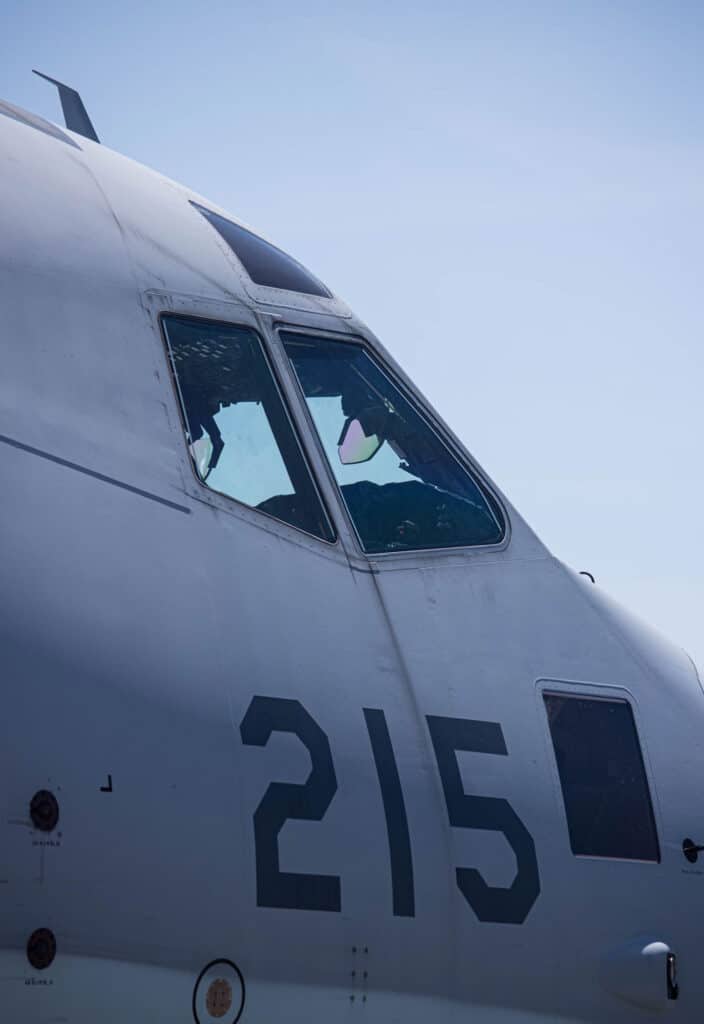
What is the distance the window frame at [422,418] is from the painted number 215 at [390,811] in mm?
930

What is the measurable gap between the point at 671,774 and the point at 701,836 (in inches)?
13.1

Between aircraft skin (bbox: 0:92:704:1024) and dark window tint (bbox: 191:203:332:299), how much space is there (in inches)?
4.9

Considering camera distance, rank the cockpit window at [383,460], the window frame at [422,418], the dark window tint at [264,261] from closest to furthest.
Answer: the window frame at [422,418]
the cockpit window at [383,460]
the dark window tint at [264,261]

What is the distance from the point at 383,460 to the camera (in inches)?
288

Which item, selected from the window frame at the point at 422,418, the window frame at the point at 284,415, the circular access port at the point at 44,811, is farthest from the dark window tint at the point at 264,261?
the circular access port at the point at 44,811

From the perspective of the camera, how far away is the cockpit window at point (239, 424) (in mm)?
6383

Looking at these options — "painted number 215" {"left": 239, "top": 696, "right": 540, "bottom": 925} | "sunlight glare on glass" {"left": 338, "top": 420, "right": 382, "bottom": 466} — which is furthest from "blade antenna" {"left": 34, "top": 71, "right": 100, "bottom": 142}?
"painted number 215" {"left": 239, "top": 696, "right": 540, "bottom": 925}

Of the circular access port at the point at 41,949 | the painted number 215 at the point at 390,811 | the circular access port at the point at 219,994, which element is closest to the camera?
the circular access port at the point at 41,949

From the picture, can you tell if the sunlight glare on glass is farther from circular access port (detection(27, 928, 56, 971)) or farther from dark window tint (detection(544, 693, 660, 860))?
circular access port (detection(27, 928, 56, 971))

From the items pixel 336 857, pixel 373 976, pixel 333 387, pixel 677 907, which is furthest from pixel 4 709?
pixel 677 907

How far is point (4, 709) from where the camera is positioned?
5.02 m

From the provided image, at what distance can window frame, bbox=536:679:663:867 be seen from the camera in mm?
6512

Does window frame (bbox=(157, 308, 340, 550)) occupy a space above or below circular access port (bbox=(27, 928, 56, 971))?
above

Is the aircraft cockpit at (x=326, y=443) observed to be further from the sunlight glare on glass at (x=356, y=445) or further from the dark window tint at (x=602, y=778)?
the dark window tint at (x=602, y=778)
